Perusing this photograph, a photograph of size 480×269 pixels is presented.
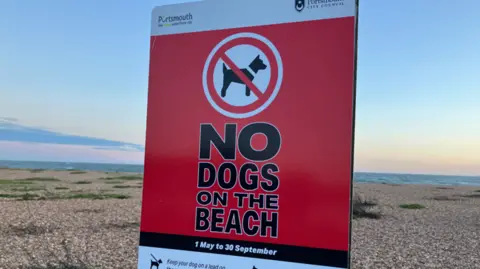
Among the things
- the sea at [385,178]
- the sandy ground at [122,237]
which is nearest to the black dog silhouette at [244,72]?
the sandy ground at [122,237]

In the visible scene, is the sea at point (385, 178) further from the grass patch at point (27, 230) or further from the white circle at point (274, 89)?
the white circle at point (274, 89)

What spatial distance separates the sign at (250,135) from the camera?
2494 millimetres

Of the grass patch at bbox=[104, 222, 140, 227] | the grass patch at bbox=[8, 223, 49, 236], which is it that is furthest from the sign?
the grass patch at bbox=[104, 222, 140, 227]

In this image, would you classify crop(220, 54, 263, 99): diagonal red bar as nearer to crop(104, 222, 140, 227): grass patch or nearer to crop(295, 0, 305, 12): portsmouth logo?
crop(295, 0, 305, 12): portsmouth logo

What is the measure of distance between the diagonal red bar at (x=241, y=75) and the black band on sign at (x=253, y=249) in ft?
3.02

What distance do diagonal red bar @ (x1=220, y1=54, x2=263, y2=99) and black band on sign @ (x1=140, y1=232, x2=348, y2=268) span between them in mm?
920

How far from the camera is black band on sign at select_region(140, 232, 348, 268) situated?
96.7 inches

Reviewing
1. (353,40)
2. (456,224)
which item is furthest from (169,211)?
(456,224)

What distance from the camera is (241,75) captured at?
2.75 m

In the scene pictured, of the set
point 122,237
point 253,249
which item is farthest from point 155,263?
A: point 122,237

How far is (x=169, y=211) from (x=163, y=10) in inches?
54.7

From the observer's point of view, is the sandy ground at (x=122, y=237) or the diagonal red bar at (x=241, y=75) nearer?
the diagonal red bar at (x=241, y=75)

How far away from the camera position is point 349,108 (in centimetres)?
246

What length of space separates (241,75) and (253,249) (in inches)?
42.3
